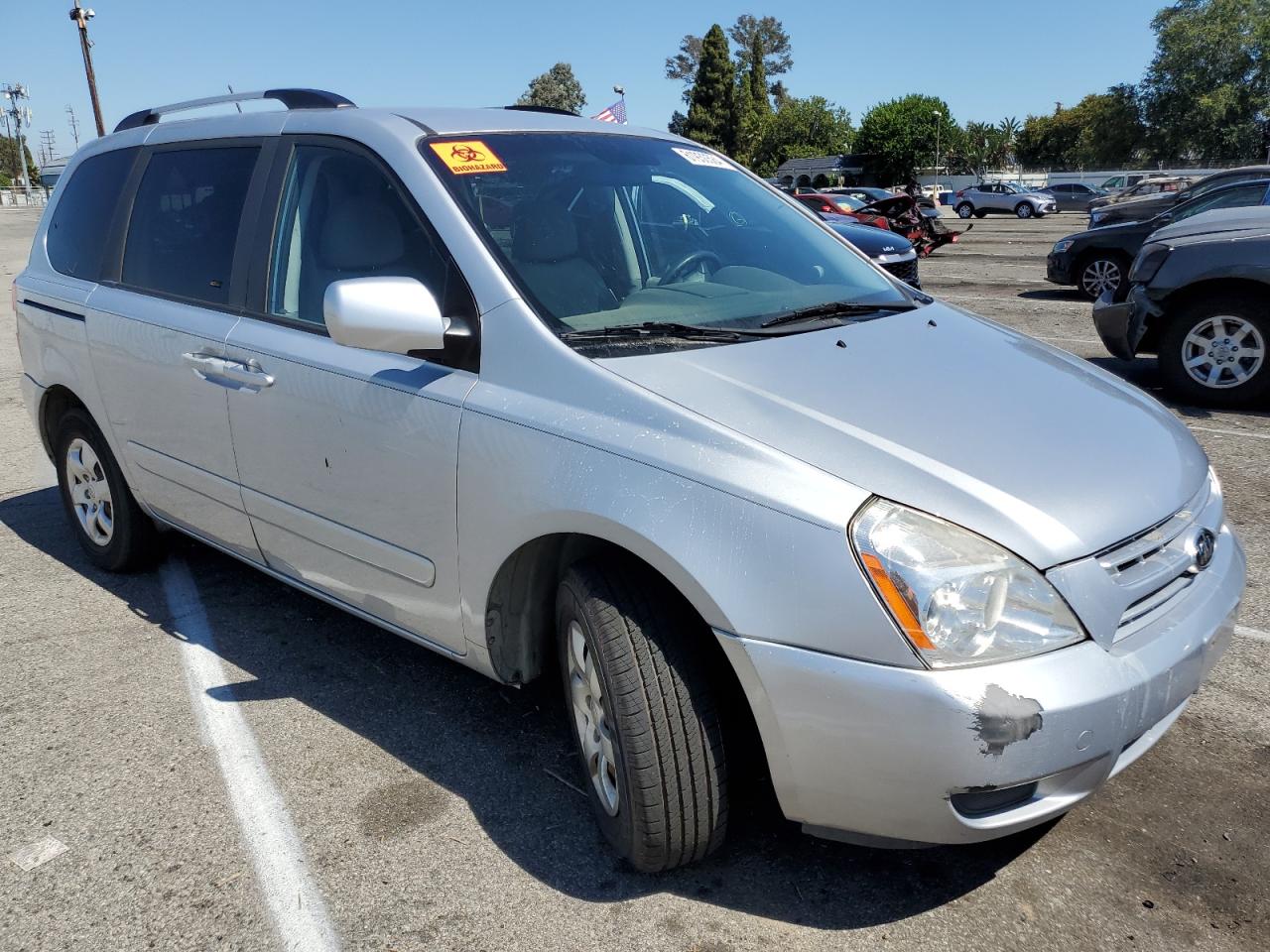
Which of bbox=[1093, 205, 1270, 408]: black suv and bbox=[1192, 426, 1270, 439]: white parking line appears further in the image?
bbox=[1093, 205, 1270, 408]: black suv

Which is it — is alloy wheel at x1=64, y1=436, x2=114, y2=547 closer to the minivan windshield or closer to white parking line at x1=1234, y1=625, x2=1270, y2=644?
the minivan windshield

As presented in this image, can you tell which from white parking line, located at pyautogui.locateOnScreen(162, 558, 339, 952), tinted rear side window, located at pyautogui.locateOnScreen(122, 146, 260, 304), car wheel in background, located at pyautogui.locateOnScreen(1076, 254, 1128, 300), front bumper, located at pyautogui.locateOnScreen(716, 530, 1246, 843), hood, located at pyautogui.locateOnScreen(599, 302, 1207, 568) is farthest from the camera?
car wheel in background, located at pyautogui.locateOnScreen(1076, 254, 1128, 300)

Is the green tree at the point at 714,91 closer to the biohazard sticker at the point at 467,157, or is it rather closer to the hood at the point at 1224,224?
the hood at the point at 1224,224

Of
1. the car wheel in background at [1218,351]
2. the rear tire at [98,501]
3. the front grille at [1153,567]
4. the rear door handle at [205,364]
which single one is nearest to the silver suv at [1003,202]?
the car wheel in background at [1218,351]

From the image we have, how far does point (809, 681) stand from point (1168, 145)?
8942cm

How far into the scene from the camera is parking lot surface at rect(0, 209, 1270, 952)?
238 cm

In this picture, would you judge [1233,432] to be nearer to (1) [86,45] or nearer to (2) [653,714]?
(2) [653,714]

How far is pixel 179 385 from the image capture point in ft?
11.9

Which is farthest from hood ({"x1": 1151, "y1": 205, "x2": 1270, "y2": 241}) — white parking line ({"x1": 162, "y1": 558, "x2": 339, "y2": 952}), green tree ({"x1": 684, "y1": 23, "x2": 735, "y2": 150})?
green tree ({"x1": 684, "y1": 23, "x2": 735, "y2": 150})

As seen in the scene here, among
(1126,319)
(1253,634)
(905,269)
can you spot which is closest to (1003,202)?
(905,269)

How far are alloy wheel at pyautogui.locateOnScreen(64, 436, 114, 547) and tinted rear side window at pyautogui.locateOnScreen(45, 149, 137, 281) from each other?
2.53 feet

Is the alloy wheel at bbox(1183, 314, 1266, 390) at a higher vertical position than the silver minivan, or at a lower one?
lower

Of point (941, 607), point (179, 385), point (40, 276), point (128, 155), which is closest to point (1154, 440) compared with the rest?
point (941, 607)

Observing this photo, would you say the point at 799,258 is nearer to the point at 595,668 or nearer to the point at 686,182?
the point at 686,182
